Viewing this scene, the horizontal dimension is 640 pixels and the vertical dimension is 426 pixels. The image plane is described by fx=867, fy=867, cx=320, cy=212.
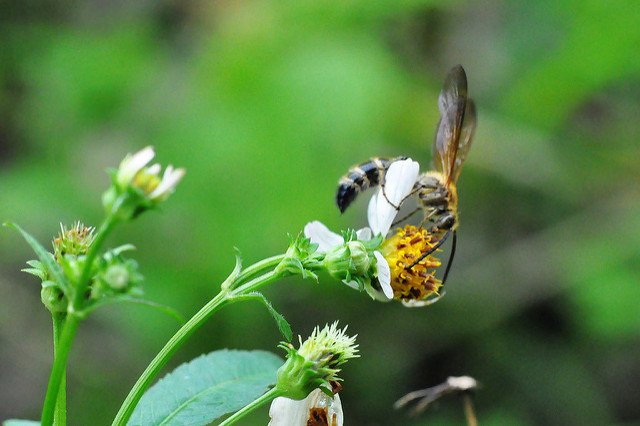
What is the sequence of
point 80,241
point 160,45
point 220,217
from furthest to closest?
point 160,45 < point 220,217 < point 80,241

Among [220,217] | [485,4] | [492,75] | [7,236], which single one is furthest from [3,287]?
[485,4]

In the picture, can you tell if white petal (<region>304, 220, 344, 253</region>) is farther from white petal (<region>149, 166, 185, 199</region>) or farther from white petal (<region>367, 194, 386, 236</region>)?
white petal (<region>149, 166, 185, 199</region>)

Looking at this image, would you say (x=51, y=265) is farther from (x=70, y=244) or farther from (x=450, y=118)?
(x=450, y=118)

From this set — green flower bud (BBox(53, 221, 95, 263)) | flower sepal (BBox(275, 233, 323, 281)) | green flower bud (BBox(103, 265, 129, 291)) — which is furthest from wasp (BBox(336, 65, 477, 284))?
green flower bud (BBox(103, 265, 129, 291))

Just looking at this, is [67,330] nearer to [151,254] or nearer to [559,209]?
[151,254]

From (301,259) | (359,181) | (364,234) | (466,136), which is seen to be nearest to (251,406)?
(301,259)

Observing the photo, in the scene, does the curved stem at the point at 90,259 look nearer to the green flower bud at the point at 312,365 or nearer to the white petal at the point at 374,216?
the green flower bud at the point at 312,365
